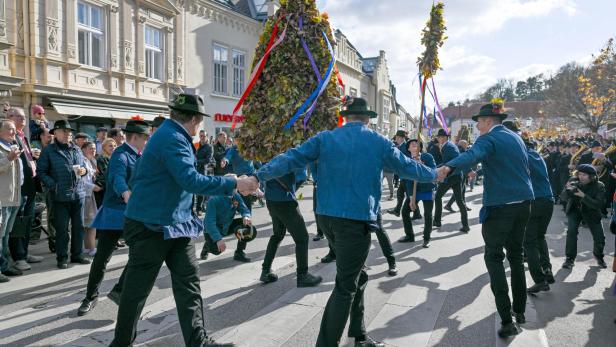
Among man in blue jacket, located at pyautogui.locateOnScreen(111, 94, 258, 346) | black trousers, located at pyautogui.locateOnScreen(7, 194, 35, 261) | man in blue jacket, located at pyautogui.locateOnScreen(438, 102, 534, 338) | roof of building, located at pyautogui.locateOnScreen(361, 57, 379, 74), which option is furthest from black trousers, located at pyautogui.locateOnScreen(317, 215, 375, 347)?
roof of building, located at pyautogui.locateOnScreen(361, 57, 379, 74)

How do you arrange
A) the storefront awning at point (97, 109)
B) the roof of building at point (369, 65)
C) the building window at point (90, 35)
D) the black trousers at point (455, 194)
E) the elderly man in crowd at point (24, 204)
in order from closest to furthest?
1. the elderly man in crowd at point (24, 204)
2. the black trousers at point (455, 194)
3. the storefront awning at point (97, 109)
4. the building window at point (90, 35)
5. the roof of building at point (369, 65)

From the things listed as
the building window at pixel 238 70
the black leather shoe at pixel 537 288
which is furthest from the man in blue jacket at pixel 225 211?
the building window at pixel 238 70

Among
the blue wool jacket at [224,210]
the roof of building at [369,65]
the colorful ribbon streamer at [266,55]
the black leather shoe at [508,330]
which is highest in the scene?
the roof of building at [369,65]

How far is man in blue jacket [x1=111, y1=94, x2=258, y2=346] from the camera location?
335cm

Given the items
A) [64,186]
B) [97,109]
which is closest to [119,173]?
[64,186]

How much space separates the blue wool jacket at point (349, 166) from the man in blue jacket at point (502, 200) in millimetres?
844

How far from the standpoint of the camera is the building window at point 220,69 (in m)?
20.7

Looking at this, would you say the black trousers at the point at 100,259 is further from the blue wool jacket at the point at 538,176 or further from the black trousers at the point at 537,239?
the blue wool jacket at the point at 538,176

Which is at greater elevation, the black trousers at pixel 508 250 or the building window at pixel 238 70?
the building window at pixel 238 70

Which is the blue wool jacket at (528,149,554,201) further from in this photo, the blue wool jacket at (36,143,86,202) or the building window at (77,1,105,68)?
the building window at (77,1,105,68)

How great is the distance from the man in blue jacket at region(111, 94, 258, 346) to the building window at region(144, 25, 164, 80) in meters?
14.7

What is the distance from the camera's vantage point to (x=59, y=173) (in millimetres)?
6512

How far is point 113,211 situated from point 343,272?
2.71 m

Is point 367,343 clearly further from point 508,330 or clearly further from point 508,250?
point 508,250
